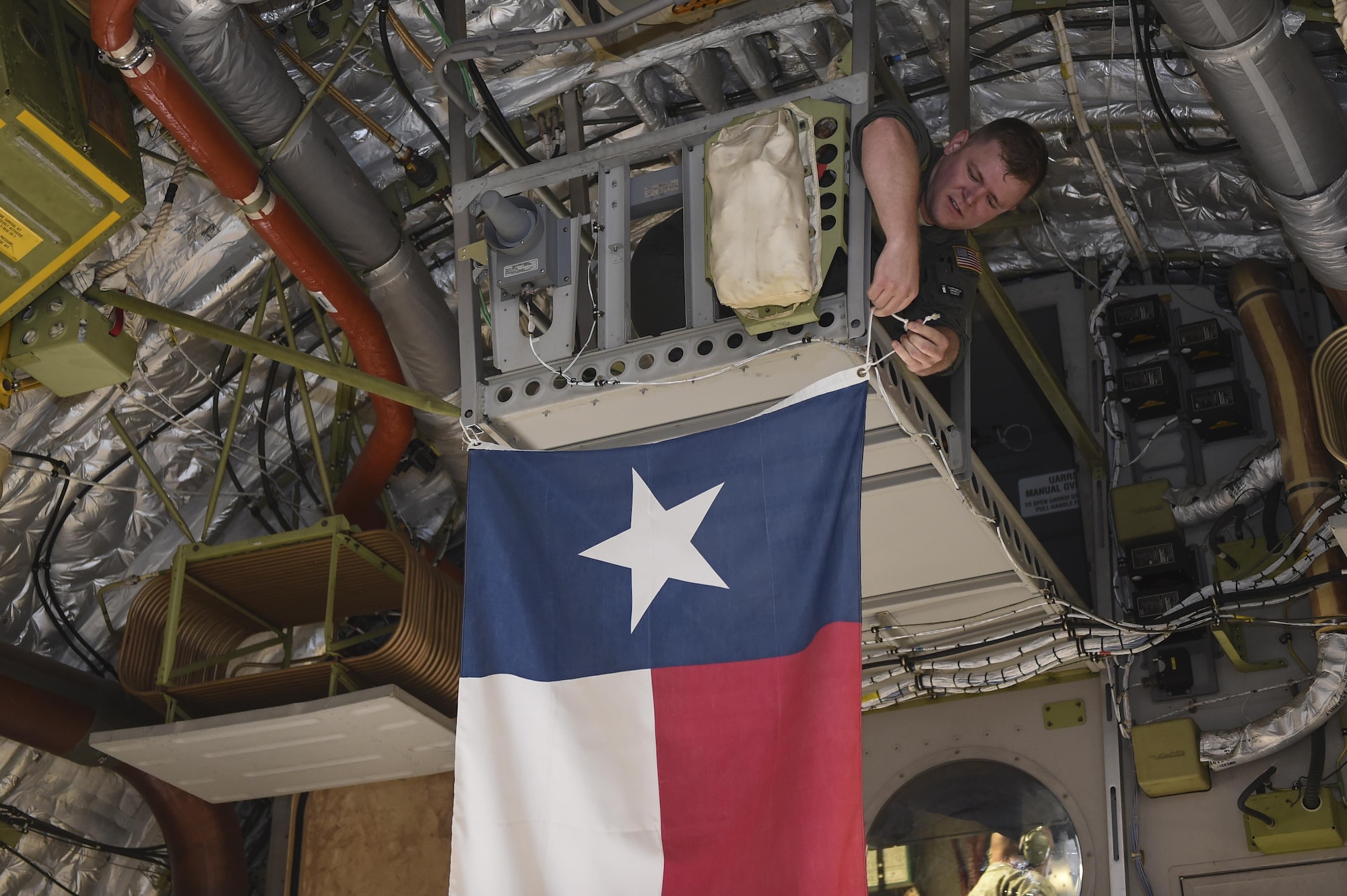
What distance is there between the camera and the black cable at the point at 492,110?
164 inches

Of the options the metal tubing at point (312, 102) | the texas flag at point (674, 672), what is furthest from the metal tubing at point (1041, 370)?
the metal tubing at point (312, 102)

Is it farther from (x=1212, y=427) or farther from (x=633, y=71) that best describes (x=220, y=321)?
(x=1212, y=427)

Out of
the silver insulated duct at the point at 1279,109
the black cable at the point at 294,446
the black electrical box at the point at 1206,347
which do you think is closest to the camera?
the silver insulated duct at the point at 1279,109

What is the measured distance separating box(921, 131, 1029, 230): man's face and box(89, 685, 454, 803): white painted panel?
99.2 inches

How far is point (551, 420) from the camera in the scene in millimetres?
3518

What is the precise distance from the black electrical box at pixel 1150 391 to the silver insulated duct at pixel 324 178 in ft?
9.34

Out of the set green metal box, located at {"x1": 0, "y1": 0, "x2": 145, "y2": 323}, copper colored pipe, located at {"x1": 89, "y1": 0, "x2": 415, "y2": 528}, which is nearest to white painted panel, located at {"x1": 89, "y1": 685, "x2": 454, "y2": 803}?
copper colored pipe, located at {"x1": 89, "y1": 0, "x2": 415, "y2": 528}

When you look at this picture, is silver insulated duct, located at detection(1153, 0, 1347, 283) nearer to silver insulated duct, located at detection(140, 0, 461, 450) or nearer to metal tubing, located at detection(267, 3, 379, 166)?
metal tubing, located at detection(267, 3, 379, 166)

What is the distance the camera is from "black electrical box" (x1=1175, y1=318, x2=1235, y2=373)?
5.37 metres

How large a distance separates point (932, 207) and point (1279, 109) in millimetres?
1134

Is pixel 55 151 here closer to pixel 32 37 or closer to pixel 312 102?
pixel 32 37

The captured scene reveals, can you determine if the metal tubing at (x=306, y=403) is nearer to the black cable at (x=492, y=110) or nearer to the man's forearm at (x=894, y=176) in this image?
the black cable at (x=492, y=110)

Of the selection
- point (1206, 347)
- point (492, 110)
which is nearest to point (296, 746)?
point (492, 110)

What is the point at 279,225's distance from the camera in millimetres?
4473
